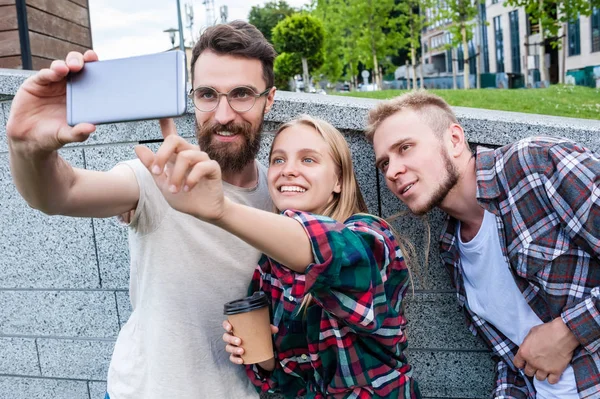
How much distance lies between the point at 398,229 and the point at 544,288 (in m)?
0.95

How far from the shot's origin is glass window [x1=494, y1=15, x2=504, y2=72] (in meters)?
45.2

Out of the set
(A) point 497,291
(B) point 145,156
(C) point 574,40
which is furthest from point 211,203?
(C) point 574,40

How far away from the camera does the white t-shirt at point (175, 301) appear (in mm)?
2275

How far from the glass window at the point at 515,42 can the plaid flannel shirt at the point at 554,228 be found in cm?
4405

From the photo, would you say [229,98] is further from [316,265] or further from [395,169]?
[316,265]

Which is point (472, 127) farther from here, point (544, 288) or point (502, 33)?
point (502, 33)

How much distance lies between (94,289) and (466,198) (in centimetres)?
243

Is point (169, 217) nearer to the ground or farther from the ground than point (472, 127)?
nearer to the ground

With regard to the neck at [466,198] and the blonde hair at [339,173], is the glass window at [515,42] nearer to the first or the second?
the neck at [466,198]

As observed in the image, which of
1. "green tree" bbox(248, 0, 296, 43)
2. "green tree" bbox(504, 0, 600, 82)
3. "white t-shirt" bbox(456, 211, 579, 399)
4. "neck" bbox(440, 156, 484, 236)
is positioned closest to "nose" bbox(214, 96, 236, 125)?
"neck" bbox(440, 156, 484, 236)

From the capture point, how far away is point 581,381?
2.24 metres

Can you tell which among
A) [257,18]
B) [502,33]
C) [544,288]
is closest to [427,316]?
[544,288]

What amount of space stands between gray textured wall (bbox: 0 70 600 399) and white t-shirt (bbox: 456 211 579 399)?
0.49 meters

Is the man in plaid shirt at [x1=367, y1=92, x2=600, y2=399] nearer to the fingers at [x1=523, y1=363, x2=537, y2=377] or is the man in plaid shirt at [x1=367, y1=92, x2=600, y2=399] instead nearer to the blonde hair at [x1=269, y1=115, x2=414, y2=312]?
the fingers at [x1=523, y1=363, x2=537, y2=377]
